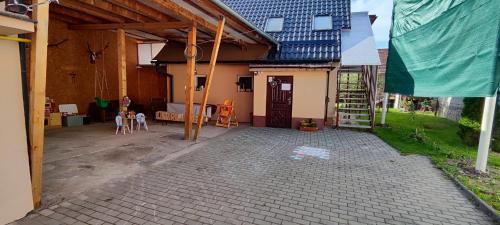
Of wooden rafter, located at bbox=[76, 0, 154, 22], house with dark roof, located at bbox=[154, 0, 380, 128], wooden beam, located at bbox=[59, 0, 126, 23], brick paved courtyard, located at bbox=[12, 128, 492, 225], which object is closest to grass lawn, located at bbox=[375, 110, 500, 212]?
brick paved courtyard, located at bbox=[12, 128, 492, 225]

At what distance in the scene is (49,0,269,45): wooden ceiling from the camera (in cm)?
621

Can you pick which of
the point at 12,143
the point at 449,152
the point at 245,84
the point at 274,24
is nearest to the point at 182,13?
the point at 12,143

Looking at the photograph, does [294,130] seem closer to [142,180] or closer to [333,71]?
[333,71]

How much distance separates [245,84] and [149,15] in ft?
17.8

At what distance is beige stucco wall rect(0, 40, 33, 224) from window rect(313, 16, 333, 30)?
11.0 m

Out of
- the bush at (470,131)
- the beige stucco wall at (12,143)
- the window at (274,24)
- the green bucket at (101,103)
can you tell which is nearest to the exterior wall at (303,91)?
the window at (274,24)

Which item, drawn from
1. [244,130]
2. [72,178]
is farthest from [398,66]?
[72,178]

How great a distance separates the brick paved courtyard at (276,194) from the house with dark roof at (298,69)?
12.8ft

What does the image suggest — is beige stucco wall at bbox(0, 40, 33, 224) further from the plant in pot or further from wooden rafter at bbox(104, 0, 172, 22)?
the plant in pot

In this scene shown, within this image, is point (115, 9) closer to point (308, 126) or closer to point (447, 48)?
point (308, 126)

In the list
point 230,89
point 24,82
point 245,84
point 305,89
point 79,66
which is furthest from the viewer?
point 230,89

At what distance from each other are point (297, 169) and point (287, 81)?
5374 mm

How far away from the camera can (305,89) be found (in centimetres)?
1021

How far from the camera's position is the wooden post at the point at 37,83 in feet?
10.9
